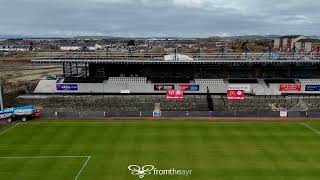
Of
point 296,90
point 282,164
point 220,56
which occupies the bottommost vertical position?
point 282,164

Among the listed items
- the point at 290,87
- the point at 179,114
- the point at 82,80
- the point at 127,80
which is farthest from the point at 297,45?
the point at 179,114

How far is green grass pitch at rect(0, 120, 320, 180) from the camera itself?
94.2ft

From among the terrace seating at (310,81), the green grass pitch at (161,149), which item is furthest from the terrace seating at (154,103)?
the green grass pitch at (161,149)

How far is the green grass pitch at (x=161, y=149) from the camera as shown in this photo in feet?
94.2

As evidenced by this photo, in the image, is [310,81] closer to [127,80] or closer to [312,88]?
[312,88]

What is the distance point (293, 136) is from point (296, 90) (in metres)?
22.3

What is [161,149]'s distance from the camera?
3475cm

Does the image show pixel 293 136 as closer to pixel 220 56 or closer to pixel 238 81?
pixel 238 81

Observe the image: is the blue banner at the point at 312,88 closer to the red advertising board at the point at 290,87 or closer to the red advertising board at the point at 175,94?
the red advertising board at the point at 290,87

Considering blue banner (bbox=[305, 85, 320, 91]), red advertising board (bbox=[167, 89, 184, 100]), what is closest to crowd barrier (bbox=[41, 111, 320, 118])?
red advertising board (bbox=[167, 89, 184, 100])

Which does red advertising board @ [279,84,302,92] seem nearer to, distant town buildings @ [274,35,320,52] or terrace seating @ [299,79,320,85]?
terrace seating @ [299,79,320,85]

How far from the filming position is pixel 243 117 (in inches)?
1959

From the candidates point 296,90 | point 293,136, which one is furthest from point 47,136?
point 296,90

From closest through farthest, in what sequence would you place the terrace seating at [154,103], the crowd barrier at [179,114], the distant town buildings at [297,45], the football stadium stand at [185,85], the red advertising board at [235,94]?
the crowd barrier at [179,114] → the red advertising board at [235,94] → the terrace seating at [154,103] → the football stadium stand at [185,85] → the distant town buildings at [297,45]
